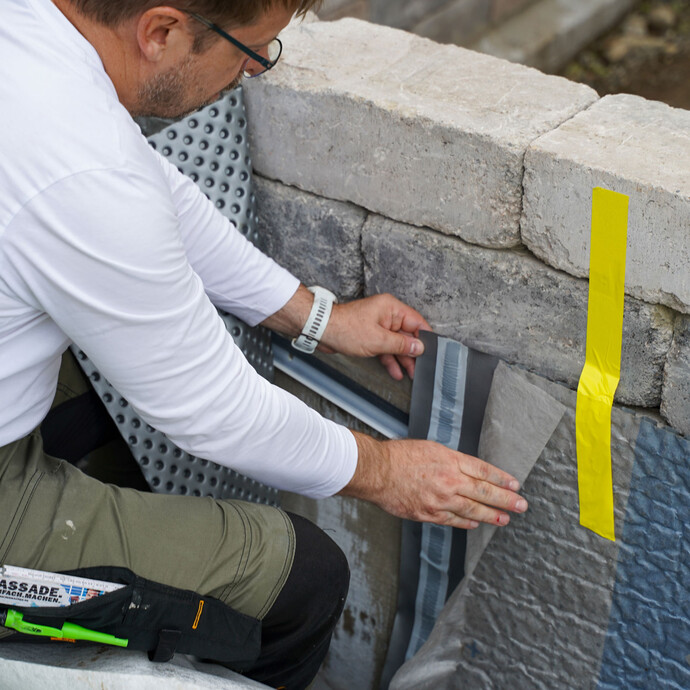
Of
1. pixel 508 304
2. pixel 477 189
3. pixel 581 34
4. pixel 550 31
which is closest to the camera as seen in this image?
pixel 477 189

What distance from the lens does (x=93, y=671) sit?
158 cm

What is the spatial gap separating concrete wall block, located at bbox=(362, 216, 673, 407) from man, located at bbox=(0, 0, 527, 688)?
0.09 m

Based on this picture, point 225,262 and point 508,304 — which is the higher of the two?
point 508,304

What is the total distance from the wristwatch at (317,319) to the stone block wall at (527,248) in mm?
103

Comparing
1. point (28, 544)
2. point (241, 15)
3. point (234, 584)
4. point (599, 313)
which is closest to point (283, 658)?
point (234, 584)

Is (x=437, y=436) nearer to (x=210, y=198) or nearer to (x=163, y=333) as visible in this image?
(x=210, y=198)

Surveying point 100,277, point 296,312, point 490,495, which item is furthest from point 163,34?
point 490,495

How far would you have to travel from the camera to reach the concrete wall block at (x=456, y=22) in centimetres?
530

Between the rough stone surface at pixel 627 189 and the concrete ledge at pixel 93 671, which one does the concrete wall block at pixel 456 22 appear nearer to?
the rough stone surface at pixel 627 189

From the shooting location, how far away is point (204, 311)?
1.48 meters

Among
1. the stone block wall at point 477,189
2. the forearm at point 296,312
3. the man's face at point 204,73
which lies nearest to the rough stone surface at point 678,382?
the stone block wall at point 477,189

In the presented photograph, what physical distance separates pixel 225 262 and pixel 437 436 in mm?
671

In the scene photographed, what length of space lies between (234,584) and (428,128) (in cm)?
101

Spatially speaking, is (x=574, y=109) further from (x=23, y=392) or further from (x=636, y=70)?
(x=636, y=70)
